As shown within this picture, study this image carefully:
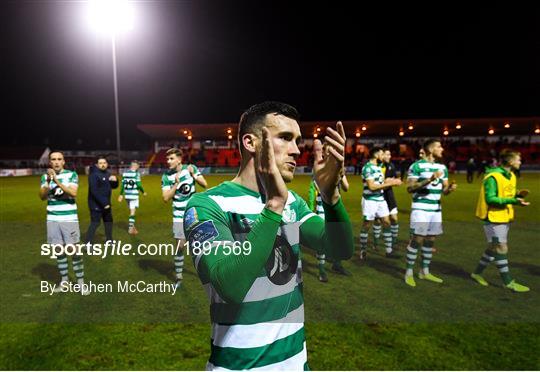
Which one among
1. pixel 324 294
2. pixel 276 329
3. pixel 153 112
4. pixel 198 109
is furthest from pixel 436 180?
pixel 153 112

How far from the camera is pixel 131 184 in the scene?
1147cm

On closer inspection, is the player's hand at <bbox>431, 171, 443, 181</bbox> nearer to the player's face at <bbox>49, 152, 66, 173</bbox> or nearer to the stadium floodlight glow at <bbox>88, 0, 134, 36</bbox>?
the player's face at <bbox>49, 152, 66, 173</bbox>

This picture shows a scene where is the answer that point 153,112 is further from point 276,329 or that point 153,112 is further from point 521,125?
point 276,329

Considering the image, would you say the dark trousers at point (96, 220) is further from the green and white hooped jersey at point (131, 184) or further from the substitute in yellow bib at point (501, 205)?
the substitute in yellow bib at point (501, 205)

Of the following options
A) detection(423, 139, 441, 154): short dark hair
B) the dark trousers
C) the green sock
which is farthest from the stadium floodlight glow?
the green sock

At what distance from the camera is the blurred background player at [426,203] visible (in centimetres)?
633

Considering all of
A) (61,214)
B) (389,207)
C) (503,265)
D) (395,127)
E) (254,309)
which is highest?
(395,127)

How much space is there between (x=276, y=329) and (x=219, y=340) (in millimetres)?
258

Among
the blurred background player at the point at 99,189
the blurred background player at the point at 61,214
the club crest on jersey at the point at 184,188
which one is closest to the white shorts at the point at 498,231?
the club crest on jersey at the point at 184,188

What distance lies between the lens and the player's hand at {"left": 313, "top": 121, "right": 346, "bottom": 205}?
1460 mm

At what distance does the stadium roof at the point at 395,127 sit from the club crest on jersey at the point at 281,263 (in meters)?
33.6

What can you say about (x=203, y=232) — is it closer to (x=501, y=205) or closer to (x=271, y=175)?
(x=271, y=175)

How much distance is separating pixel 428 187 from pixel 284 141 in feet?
18.1

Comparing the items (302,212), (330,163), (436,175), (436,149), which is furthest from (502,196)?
(330,163)
